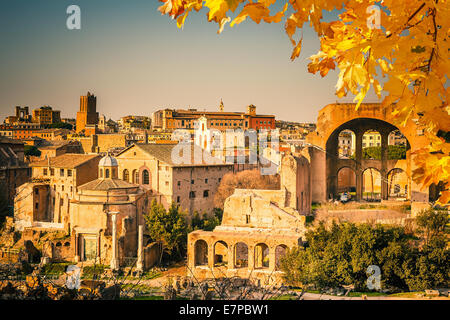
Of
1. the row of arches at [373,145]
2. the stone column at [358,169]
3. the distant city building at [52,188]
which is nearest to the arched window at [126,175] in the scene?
the distant city building at [52,188]

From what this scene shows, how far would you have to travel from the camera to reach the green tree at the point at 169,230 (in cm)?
1939

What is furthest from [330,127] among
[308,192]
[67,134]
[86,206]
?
[67,134]

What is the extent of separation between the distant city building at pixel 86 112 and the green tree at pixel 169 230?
88.6 feet

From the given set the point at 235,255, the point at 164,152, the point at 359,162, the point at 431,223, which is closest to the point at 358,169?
the point at 359,162

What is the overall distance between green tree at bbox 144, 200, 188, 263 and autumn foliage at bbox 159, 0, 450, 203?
17.8 meters

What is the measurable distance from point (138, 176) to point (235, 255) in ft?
29.1

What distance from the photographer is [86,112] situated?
46500 mm

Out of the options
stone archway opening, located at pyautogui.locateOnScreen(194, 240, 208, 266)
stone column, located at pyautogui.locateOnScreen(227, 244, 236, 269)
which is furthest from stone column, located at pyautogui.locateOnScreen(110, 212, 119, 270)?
stone column, located at pyautogui.locateOnScreen(227, 244, 236, 269)

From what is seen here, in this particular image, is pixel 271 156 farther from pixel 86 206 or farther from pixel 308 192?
pixel 86 206

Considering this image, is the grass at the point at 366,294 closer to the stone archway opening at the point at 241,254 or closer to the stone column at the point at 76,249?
the stone archway opening at the point at 241,254

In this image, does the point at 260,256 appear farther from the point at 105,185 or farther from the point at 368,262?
the point at 105,185

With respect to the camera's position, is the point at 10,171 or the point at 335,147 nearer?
the point at 335,147

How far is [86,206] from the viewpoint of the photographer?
20297 mm
